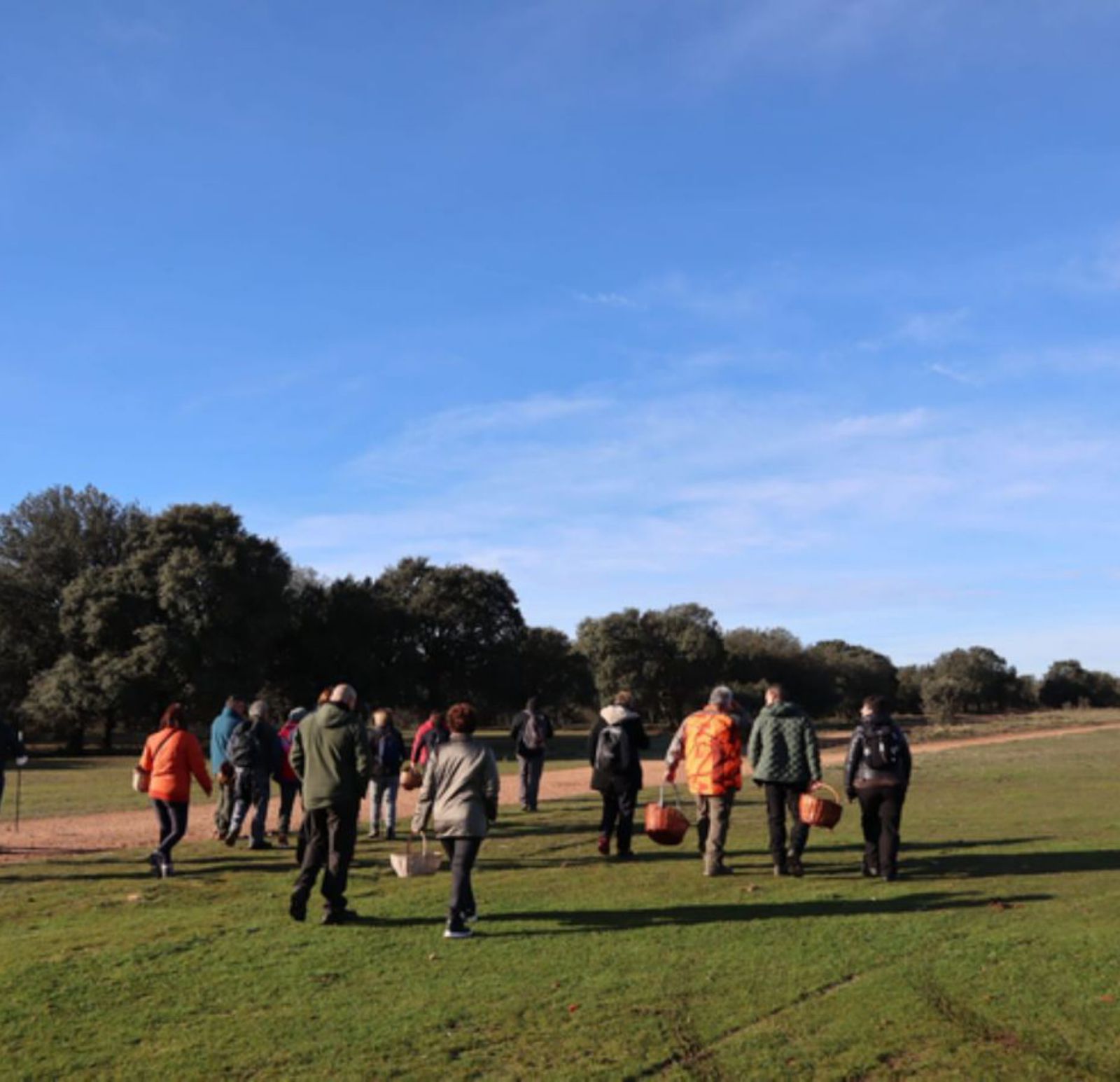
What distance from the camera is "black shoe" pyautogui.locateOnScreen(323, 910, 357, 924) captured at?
8.82 meters

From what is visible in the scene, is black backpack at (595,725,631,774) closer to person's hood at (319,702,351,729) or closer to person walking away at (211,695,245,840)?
person's hood at (319,702,351,729)

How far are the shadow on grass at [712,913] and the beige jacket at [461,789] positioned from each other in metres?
0.83

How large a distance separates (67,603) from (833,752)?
31846 millimetres

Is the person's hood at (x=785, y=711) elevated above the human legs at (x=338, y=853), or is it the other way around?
the person's hood at (x=785, y=711)

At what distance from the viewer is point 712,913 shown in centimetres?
911

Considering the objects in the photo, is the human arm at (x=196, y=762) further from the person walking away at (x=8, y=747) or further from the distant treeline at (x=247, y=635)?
the distant treeline at (x=247, y=635)

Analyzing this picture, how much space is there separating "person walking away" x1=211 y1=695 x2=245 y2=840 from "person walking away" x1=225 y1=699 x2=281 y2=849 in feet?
0.85

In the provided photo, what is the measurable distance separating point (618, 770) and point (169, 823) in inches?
191

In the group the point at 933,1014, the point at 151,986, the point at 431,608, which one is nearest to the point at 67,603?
the point at 431,608

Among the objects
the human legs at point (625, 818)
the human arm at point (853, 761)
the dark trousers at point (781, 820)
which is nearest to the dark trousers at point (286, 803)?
the human legs at point (625, 818)

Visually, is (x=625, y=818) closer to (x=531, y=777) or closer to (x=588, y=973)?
(x=588, y=973)

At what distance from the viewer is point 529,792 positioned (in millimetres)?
18641

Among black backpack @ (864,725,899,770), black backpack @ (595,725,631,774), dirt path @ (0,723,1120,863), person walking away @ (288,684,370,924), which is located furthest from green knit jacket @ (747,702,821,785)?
dirt path @ (0,723,1120,863)

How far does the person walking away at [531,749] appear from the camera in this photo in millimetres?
18391
